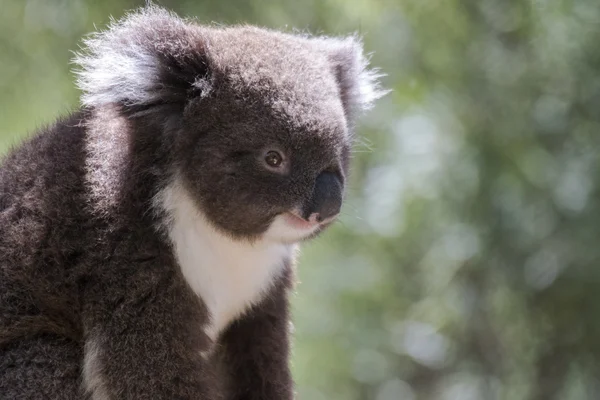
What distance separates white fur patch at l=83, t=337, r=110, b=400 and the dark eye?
1008mm

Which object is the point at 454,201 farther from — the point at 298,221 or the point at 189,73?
the point at 189,73

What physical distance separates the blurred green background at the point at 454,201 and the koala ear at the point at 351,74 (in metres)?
2.89

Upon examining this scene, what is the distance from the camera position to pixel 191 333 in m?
3.77

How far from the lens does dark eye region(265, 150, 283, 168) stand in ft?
12.5

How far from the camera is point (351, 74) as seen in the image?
447 centimetres

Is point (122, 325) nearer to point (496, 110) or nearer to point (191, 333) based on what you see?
point (191, 333)

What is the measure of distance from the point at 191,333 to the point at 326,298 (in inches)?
189

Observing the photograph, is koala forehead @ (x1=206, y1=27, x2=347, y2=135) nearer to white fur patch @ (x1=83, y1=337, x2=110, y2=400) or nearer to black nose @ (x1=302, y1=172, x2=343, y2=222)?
black nose @ (x1=302, y1=172, x2=343, y2=222)

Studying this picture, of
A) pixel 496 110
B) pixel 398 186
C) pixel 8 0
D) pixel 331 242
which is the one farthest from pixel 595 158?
pixel 8 0

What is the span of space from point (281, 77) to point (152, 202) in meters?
0.76

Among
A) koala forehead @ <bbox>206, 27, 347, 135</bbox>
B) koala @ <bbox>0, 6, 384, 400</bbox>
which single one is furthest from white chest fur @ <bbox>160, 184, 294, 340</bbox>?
koala forehead @ <bbox>206, 27, 347, 135</bbox>

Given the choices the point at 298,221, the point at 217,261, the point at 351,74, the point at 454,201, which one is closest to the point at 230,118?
the point at 298,221

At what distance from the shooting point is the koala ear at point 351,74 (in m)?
4.41

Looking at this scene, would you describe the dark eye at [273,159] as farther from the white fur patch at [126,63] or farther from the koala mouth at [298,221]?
the white fur patch at [126,63]
